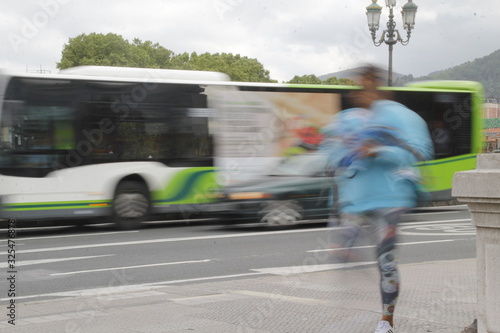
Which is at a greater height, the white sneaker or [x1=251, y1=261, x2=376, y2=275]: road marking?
the white sneaker

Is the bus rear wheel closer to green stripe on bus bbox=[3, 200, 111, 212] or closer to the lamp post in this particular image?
green stripe on bus bbox=[3, 200, 111, 212]

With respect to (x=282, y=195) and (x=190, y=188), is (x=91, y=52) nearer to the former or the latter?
(x=190, y=188)

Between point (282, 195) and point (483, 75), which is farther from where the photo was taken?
point (483, 75)

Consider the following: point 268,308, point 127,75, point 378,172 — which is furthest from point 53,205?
point 378,172

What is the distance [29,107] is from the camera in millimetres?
15336

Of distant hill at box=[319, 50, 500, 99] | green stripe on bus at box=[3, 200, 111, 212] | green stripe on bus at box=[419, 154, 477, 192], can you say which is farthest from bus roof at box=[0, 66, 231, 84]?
green stripe on bus at box=[419, 154, 477, 192]

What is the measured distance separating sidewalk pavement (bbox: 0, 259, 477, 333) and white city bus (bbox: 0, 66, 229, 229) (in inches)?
302

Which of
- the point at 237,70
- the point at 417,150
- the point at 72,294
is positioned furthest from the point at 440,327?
the point at 237,70

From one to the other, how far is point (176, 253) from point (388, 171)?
734 cm

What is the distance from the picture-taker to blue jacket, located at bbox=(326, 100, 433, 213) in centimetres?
543

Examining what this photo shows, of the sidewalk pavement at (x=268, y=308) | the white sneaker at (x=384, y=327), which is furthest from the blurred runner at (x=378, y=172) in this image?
the sidewalk pavement at (x=268, y=308)

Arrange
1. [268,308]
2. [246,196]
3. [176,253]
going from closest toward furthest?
[268,308]
[176,253]
[246,196]

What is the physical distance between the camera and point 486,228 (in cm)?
455

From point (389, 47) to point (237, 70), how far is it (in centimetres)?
6229
